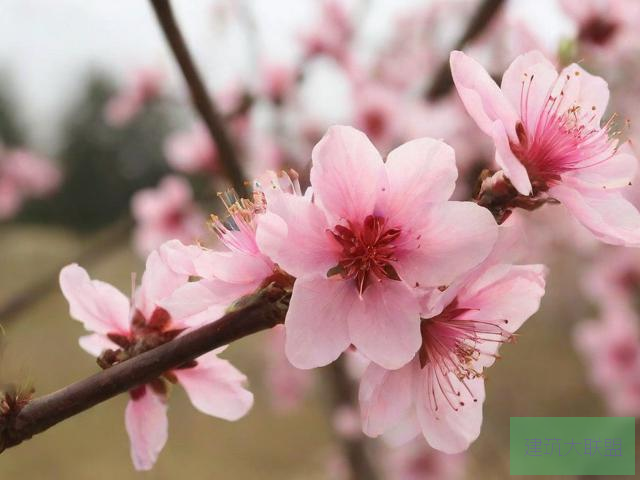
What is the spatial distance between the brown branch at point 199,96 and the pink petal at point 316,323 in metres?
0.29

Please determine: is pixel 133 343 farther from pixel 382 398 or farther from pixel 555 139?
pixel 555 139

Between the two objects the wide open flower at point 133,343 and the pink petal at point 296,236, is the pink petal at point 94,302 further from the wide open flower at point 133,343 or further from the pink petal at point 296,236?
the pink petal at point 296,236

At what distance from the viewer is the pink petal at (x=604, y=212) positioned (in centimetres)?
43

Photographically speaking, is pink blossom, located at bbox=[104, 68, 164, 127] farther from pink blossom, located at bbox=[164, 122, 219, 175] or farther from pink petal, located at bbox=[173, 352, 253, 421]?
pink petal, located at bbox=[173, 352, 253, 421]

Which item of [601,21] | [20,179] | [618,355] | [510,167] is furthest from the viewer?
[20,179]

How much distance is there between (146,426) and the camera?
1.69 ft

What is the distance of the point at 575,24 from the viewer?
1.17 m

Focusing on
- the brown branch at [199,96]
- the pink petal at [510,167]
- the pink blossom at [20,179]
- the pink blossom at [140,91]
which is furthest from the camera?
the pink blossom at [20,179]

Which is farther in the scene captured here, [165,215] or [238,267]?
[165,215]

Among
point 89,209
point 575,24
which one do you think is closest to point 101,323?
point 575,24

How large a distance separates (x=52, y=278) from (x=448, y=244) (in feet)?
3.62

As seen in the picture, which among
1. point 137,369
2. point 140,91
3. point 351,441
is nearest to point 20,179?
point 140,91

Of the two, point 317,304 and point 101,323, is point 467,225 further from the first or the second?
point 101,323
